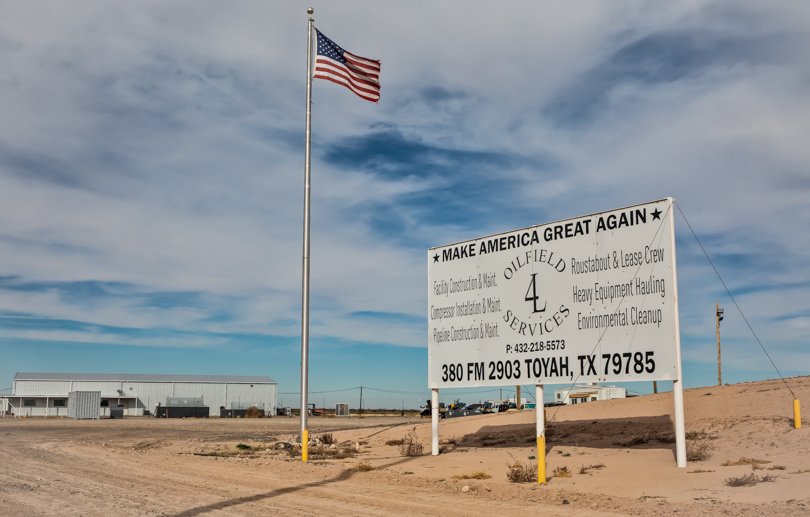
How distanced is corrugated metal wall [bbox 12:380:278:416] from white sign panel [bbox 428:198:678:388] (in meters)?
66.3

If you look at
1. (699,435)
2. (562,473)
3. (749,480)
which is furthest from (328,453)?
(749,480)

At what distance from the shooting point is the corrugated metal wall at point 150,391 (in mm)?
77500

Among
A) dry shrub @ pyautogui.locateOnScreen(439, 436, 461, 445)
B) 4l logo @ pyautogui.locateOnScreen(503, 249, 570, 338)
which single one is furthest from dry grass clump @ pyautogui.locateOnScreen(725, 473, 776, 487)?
→ dry shrub @ pyautogui.locateOnScreen(439, 436, 461, 445)

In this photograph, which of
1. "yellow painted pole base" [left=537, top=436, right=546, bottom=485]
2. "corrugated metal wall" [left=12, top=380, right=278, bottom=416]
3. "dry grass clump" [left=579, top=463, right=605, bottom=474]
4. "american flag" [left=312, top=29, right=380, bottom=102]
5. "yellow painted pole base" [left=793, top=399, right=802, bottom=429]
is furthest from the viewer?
"corrugated metal wall" [left=12, top=380, right=278, bottom=416]

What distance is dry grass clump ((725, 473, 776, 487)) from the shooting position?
1055 centimetres

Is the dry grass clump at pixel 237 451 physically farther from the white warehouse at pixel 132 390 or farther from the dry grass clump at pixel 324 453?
the white warehouse at pixel 132 390

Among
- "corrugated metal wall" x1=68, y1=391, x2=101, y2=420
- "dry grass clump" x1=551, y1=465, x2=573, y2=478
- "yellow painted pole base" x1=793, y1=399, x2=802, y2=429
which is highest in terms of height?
"yellow painted pole base" x1=793, y1=399, x2=802, y2=429

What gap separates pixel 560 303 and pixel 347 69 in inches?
405

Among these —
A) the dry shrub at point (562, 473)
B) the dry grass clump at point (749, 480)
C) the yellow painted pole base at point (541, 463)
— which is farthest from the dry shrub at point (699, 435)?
the yellow painted pole base at point (541, 463)

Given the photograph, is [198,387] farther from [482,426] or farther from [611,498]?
[611,498]

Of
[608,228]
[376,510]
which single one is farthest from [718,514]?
[608,228]

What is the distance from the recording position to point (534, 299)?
15.8 m

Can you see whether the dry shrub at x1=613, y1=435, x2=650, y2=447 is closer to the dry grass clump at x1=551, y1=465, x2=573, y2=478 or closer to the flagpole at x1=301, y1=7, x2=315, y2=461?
the dry grass clump at x1=551, y1=465, x2=573, y2=478

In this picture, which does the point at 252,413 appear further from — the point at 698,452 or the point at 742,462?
the point at 742,462
